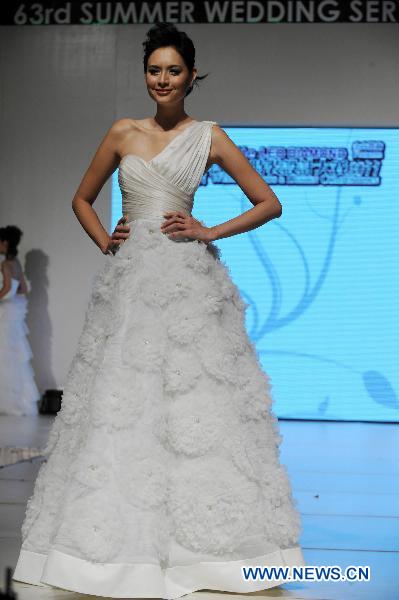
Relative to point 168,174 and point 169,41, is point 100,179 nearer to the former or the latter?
point 168,174

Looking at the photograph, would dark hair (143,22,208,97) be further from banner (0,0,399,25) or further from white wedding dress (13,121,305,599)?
banner (0,0,399,25)

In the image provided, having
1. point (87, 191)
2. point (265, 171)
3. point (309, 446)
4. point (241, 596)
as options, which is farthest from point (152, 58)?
point (265, 171)

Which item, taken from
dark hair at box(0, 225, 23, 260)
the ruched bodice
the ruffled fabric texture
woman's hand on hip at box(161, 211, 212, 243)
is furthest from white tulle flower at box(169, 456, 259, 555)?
dark hair at box(0, 225, 23, 260)

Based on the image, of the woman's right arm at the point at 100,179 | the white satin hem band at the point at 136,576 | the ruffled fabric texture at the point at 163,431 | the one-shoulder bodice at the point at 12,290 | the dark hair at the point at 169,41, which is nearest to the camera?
the white satin hem band at the point at 136,576

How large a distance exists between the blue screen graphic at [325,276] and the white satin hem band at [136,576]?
6.53 m

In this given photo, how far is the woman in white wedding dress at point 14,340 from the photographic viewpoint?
370 inches

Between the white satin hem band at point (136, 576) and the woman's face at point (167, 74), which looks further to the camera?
the woman's face at point (167, 74)

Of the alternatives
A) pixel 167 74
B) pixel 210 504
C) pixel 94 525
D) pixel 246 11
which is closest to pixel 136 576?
pixel 94 525

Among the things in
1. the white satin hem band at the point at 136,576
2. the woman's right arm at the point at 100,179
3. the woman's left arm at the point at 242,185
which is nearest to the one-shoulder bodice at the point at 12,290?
the woman's right arm at the point at 100,179

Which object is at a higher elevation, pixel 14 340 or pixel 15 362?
pixel 14 340

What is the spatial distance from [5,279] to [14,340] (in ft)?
1.82

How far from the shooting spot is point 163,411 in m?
2.96

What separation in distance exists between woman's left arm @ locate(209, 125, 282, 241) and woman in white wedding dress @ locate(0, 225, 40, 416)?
6.48 meters

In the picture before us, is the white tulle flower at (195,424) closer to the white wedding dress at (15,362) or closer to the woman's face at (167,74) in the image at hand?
the woman's face at (167,74)
